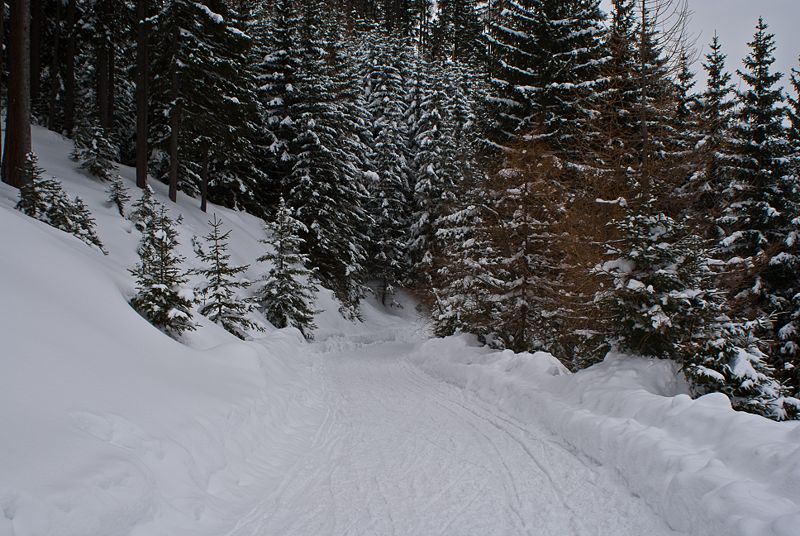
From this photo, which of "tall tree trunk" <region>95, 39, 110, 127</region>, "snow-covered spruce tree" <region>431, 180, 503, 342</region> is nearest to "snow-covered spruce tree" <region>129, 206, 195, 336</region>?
"snow-covered spruce tree" <region>431, 180, 503, 342</region>

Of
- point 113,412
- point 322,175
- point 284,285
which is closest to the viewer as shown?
point 113,412

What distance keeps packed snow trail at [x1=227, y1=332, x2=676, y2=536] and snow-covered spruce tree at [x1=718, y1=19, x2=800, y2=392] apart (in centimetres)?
1019

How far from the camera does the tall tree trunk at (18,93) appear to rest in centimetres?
1380

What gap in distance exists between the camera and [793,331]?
13.1 meters

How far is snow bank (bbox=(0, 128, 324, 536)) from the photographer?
144 inches

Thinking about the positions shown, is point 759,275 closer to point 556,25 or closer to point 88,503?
point 556,25

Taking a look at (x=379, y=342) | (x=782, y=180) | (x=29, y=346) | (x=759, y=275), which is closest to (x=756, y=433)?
(x=29, y=346)

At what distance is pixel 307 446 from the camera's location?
23.2 ft

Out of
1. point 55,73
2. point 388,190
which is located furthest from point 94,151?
point 388,190

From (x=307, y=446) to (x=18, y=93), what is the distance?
13.9 m

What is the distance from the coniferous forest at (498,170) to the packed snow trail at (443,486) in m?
2.95

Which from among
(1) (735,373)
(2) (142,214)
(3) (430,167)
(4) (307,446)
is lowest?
(4) (307,446)

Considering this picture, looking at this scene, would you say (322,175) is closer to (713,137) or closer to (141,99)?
(141,99)

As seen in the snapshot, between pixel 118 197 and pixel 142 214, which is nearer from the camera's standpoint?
pixel 142 214
